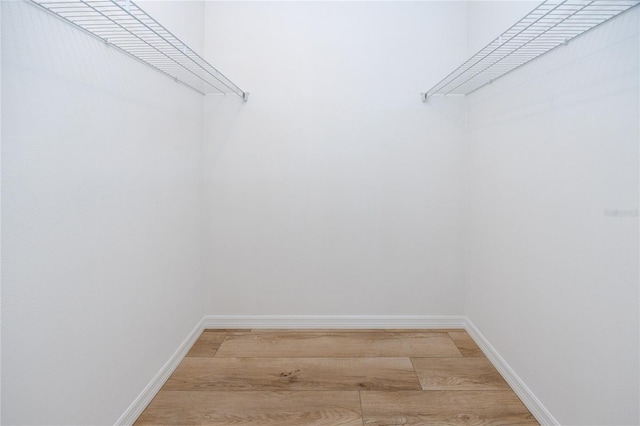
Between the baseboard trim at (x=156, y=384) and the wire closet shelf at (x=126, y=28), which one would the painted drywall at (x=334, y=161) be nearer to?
the baseboard trim at (x=156, y=384)

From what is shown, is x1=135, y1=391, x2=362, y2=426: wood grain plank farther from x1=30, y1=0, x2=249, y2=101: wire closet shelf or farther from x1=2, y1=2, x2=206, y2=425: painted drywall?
x1=30, y1=0, x2=249, y2=101: wire closet shelf

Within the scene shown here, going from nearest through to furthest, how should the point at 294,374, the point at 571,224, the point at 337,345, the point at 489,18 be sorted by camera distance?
the point at 571,224
the point at 294,374
the point at 489,18
the point at 337,345

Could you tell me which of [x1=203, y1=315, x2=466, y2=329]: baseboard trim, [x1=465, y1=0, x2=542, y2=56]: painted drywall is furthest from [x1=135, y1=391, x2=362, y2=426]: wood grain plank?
[x1=465, y1=0, x2=542, y2=56]: painted drywall

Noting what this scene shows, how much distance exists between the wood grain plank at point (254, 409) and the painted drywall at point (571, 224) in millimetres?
862

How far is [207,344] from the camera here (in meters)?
2.06

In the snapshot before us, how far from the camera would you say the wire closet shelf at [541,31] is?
1.03 metres

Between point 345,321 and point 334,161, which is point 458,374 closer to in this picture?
point 345,321

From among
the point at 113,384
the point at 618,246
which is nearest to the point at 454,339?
the point at 618,246

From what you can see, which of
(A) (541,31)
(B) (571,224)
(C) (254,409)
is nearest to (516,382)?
(B) (571,224)

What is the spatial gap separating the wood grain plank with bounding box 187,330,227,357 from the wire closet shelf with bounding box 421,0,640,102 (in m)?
2.09

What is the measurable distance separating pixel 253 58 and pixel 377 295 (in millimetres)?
1803

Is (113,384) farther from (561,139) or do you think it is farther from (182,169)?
(561,139)

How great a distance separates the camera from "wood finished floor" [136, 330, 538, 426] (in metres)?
1.44

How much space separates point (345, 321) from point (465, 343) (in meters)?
0.77
